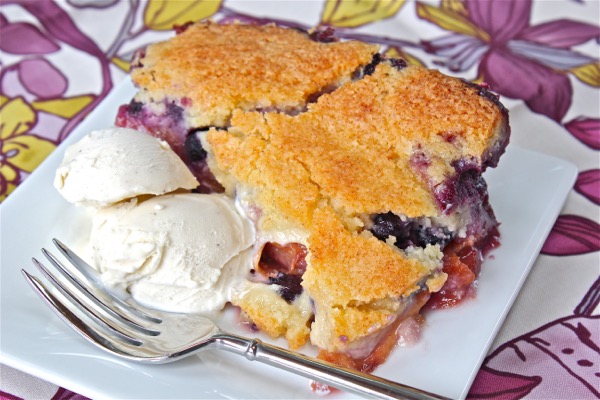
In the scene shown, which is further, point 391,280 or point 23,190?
point 23,190

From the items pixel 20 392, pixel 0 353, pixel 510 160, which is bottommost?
pixel 20 392

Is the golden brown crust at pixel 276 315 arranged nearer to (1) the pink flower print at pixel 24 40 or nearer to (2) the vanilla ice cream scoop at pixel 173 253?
(2) the vanilla ice cream scoop at pixel 173 253

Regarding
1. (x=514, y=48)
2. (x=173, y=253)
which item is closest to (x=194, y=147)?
(x=173, y=253)

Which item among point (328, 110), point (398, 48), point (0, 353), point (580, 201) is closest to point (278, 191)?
point (328, 110)

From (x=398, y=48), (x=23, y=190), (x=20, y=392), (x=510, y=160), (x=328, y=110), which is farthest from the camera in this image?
(x=398, y=48)

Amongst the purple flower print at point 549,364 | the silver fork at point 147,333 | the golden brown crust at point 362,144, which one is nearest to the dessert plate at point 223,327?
the silver fork at point 147,333

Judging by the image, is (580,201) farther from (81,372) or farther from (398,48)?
(81,372)

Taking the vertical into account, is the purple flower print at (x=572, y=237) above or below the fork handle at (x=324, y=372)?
above
